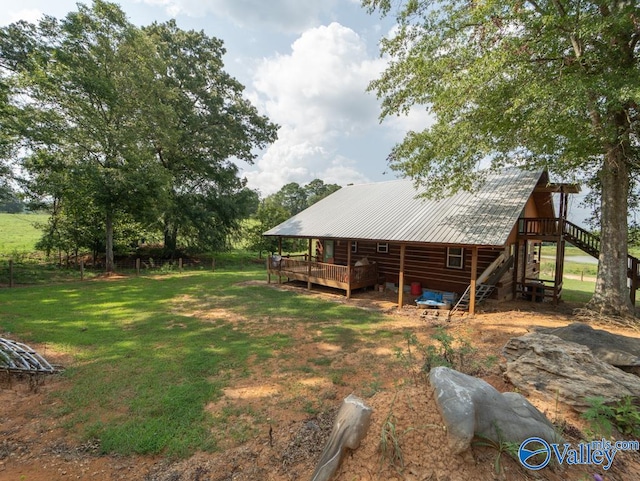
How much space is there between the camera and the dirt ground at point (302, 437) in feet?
8.75

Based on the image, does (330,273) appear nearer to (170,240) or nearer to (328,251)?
(328,251)

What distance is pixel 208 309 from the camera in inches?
442

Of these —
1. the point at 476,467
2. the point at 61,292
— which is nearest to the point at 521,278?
the point at 476,467

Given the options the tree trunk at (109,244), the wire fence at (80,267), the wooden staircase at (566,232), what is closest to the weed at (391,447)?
the wooden staircase at (566,232)

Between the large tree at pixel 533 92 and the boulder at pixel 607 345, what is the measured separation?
18.5ft

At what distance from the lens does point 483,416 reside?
9.22 feet

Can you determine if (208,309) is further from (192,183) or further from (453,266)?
(192,183)

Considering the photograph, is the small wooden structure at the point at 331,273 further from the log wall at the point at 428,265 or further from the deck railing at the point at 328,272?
the log wall at the point at 428,265

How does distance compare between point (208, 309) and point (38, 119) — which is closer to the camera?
point (208, 309)

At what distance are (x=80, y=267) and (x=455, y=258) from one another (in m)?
22.2

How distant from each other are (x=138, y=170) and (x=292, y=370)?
55.7ft

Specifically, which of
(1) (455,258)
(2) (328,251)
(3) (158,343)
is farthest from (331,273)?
(3) (158,343)

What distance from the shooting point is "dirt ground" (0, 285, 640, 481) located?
2.67 meters

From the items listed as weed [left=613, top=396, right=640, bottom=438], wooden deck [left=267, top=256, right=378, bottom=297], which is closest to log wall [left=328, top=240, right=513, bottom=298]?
wooden deck [left=267, top=256, right=378, bottom=297]
